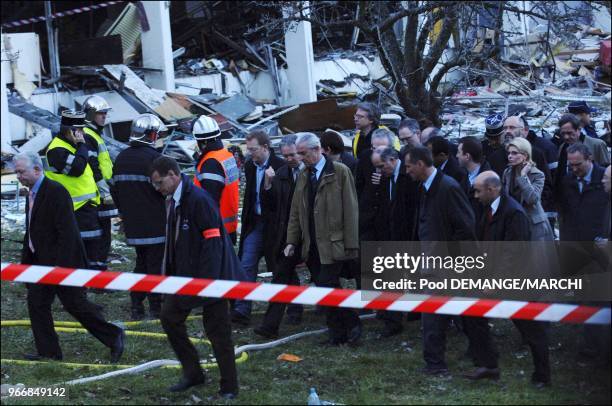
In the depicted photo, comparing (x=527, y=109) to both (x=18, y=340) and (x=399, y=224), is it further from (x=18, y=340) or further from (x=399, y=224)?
(x=18, y=340)

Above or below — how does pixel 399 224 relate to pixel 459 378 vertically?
above

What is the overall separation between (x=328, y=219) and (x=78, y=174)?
2.94 meters

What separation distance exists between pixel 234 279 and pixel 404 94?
795 cm

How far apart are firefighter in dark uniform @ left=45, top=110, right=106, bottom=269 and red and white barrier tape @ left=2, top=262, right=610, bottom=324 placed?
120 inches

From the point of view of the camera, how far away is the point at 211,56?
2267cm

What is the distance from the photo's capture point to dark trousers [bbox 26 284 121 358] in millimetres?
8151

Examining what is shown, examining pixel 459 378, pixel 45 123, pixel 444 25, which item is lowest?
pixel 459 378

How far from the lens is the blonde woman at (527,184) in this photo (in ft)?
26.8

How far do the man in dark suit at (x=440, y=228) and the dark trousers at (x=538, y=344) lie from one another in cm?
34

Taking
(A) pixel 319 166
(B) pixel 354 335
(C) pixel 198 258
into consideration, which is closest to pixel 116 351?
(C) pixel 198 258

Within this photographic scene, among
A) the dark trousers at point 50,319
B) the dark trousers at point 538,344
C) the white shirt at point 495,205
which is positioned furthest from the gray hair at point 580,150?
the dark trousers at point 50,319

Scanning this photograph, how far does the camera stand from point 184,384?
730 centimetres

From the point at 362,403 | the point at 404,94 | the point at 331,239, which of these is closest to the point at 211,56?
the point at 404,94

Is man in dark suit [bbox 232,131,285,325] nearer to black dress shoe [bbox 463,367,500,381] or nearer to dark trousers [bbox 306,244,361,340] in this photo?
dark trousers [bbox 306,244,361,340]
